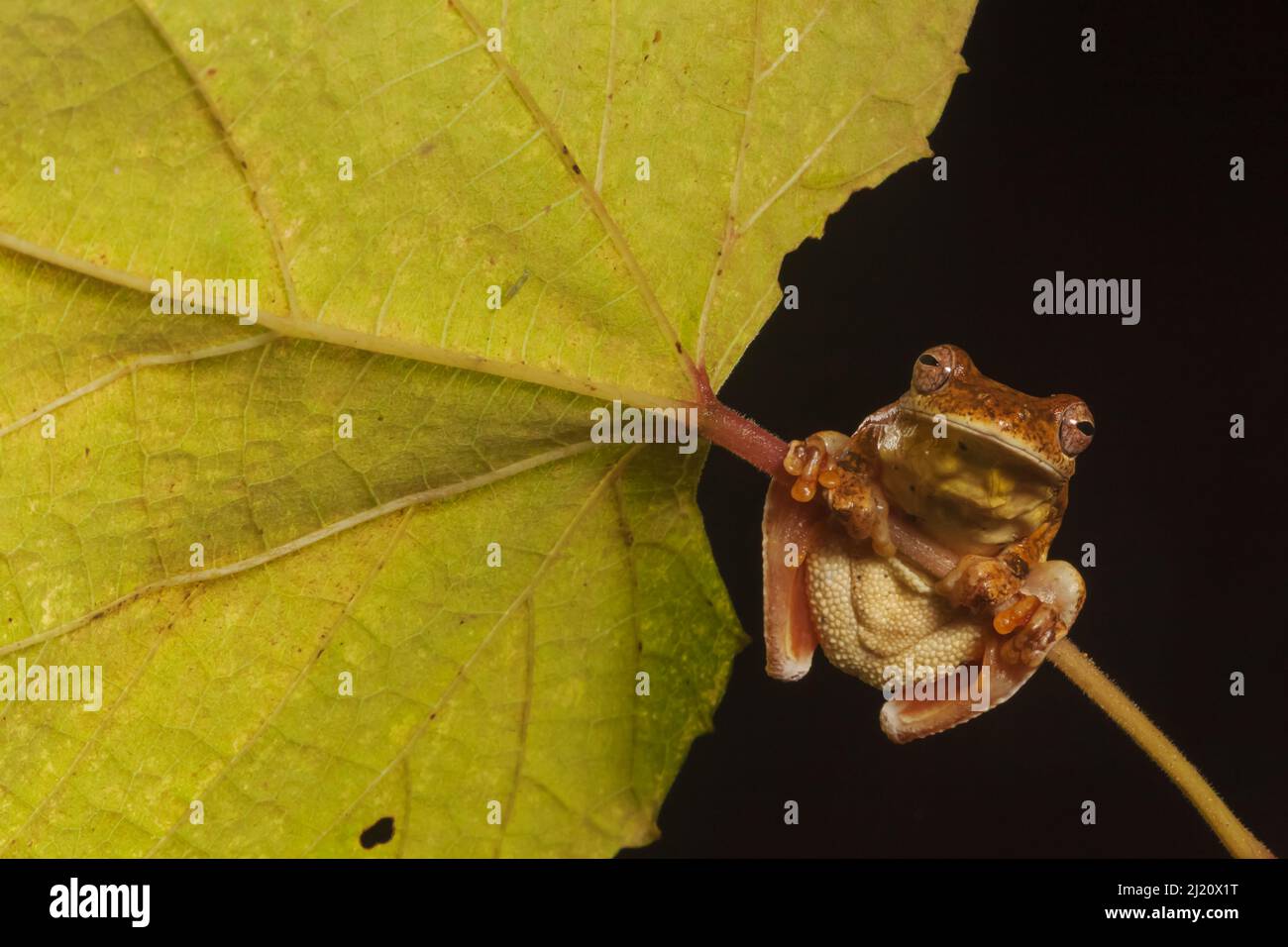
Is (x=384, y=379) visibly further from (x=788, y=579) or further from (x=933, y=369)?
(x=933, y=369)

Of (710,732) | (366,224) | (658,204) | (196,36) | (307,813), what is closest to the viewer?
(196,36)

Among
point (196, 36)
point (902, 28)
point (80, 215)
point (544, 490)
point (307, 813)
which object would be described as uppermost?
point (902, 28)

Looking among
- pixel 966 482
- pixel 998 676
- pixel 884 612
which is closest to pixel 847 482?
pixel 966 482

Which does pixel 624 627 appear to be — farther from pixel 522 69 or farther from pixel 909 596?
pixel 522 69

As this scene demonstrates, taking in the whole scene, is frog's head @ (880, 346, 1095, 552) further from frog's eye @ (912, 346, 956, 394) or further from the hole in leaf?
the hole in leaf

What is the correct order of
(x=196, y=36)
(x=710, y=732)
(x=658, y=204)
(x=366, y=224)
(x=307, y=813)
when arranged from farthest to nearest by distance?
(x=710, y=732) → (x=307, y=813) → (x=658, y=204) → (x=366, y=224) → (x=196, y=36)

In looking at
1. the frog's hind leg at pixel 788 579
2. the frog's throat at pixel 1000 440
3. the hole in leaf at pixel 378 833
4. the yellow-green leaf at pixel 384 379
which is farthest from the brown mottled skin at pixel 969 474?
the hole in leaf at pixel 378 833

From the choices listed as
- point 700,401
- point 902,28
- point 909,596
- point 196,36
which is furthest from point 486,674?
point 902,28
